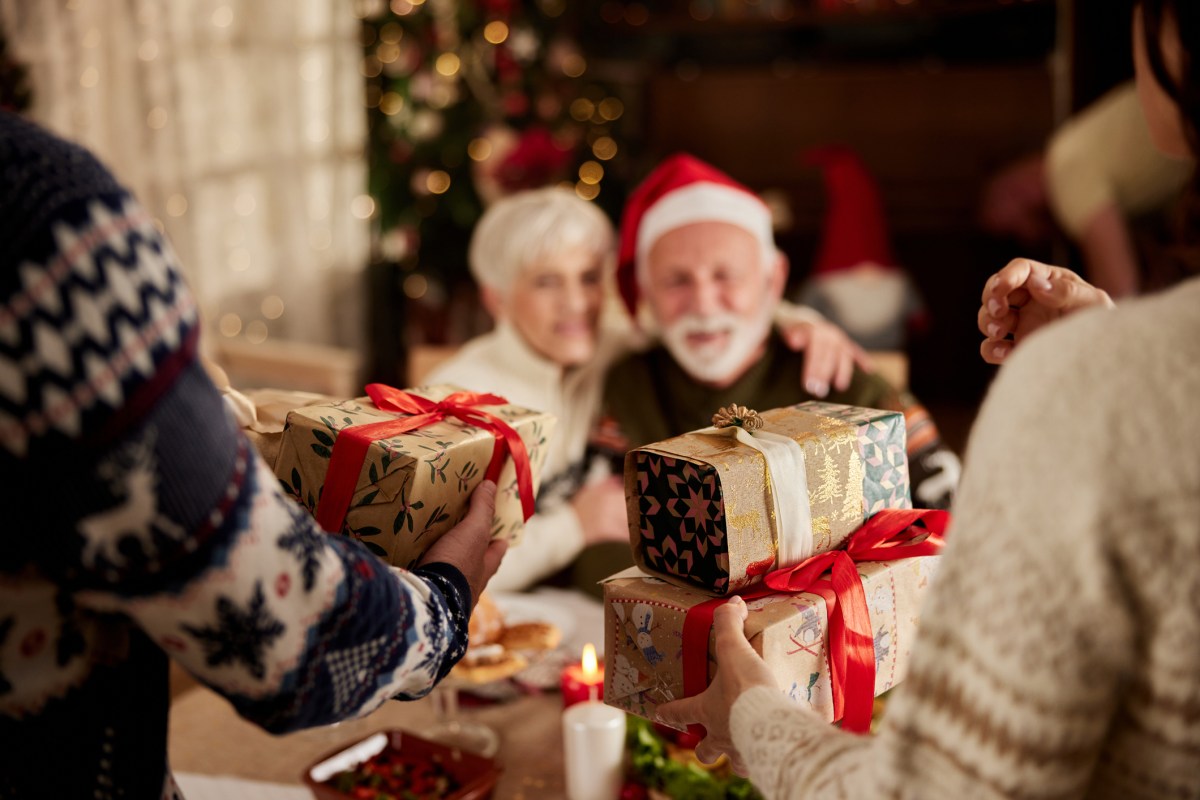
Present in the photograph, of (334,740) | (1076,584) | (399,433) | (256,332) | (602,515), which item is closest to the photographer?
(1076,584)

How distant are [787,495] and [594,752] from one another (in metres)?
0.44

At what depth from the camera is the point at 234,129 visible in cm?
374

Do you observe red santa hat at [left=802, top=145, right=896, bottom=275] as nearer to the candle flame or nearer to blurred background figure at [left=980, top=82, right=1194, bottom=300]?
blurred background figure at [left=980, top=82, right=1194, bottom=300]

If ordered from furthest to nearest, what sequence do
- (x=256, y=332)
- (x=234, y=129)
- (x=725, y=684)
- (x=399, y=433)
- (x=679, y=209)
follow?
(x=256, y=332) < (x=234, y=129) < (x=679, y=209) < (x=399, y=433) < (x=725, y=684)

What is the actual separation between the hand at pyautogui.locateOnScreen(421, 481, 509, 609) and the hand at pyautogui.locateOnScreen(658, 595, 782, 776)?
208 mm

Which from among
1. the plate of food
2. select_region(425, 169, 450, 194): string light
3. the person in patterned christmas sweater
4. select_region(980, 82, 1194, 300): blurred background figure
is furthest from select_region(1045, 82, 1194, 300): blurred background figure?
the person in patterned christmas sweater

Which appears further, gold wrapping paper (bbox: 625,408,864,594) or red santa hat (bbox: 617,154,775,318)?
red santa hat (bbox: 617,154,775,318)

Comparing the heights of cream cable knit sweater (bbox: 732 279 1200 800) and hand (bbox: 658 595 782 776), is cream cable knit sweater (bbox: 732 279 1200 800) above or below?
above

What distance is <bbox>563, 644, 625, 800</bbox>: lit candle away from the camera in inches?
47.4

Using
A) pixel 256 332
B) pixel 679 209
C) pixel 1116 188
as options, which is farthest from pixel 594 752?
pixel 256 332

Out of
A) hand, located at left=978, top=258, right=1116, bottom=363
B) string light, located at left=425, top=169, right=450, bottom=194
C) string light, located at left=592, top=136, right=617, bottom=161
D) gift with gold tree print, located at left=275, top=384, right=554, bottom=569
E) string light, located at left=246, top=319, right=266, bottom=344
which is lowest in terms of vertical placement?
string light, located at left=246, top=319, right=266, bottom=344

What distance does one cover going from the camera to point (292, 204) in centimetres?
→ 401

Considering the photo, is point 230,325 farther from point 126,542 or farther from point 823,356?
point 126,542

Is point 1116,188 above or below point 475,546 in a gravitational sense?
above
